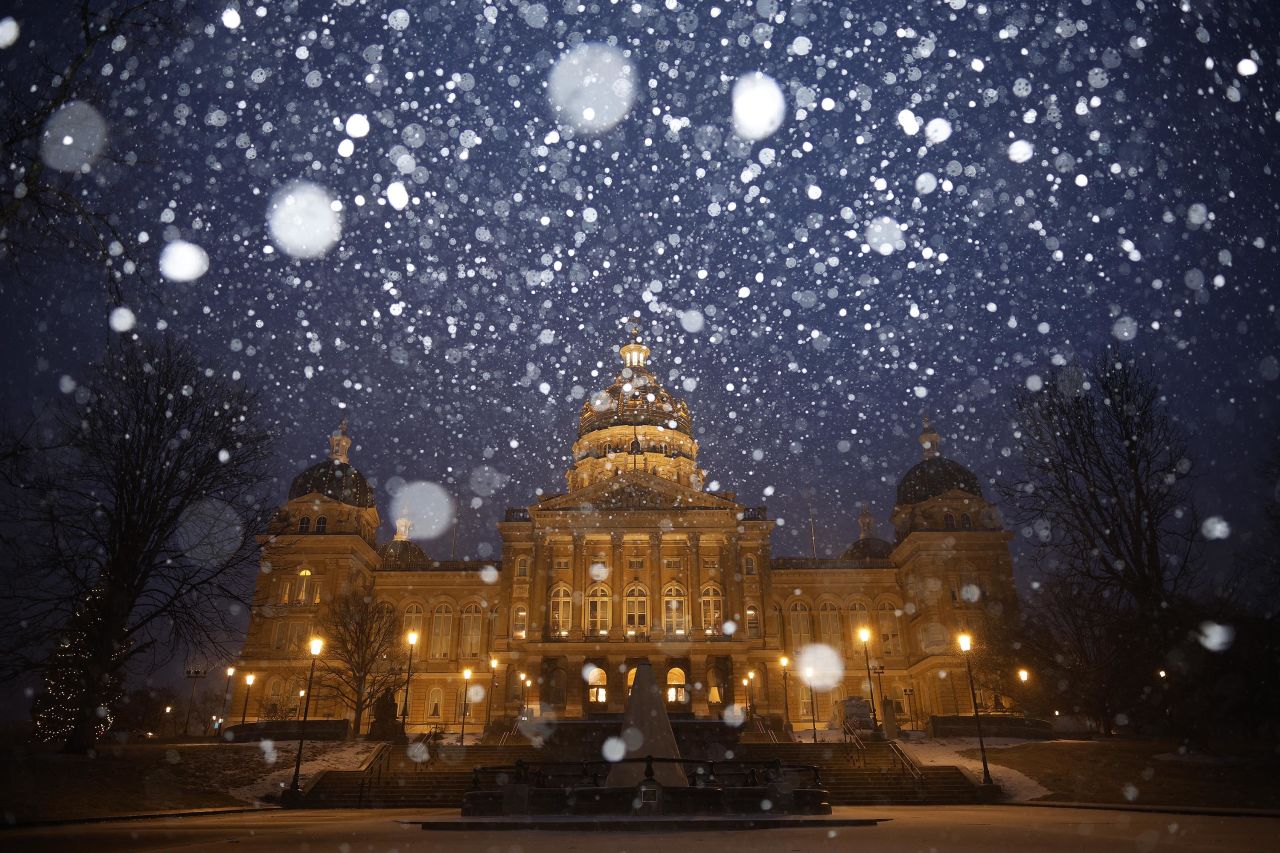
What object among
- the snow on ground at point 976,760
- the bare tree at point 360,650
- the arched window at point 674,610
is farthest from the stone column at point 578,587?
the snow on ground at point 976,760

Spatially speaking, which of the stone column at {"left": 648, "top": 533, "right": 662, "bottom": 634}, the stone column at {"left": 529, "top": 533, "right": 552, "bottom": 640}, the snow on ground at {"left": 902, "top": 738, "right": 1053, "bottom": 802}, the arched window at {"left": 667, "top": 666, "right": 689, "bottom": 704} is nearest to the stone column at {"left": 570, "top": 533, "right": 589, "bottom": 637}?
the stone column at {"left": 529, "top": 533, "right": 552, "bottom": 640}

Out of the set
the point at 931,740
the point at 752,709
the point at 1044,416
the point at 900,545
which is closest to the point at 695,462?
the point at 900,545

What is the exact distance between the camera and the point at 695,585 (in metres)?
54.4

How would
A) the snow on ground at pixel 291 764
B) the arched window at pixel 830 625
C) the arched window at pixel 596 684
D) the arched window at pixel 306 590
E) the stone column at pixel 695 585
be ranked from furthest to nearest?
the arched window at pixel 830 625 → the arched window at pixel 306 590 → the stone column at pixel 695 585 → the arched window at pixel 596 684 → the snow on ground at pixel 291 764

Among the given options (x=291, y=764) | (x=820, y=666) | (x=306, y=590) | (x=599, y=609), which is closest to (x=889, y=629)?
(x=820, y=666)

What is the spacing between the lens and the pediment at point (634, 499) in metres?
56.5

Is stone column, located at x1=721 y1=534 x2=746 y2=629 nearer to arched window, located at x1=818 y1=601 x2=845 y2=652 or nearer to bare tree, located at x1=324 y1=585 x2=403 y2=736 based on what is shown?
arched window, located at x1=818 y1=601 x2=845 y2=652

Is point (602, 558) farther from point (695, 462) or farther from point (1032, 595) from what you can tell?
point (1032, 595)

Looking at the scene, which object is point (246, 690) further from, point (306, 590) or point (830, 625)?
point (830, 625)

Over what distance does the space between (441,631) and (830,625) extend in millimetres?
29767

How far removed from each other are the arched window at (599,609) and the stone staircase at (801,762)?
65.2 feet

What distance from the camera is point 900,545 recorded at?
2422 inches

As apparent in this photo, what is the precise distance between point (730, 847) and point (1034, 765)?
2313 centimetres

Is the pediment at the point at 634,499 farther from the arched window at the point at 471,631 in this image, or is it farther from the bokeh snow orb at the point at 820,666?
the bokeh snow orb at the point at 820,666
